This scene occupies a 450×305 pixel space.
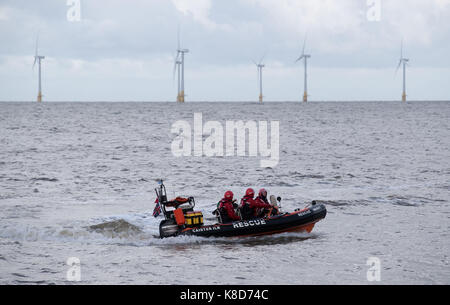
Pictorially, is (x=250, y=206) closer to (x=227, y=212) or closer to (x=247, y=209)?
(x=247, y=209)

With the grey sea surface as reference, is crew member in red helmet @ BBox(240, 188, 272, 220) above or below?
above

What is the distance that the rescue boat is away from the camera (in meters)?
16.6

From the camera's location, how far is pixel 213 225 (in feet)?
54.7

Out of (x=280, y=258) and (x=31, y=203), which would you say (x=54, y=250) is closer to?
(x=280, y=258)

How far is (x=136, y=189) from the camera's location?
27.7 meters

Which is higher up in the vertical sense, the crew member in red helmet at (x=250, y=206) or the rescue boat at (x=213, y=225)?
the crew member in red helmet at (x=250, y=206)

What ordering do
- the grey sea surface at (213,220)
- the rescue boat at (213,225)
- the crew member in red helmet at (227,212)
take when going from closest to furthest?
the grey sea surface at (213,220) < the rescue boat at (213,225) < the crew member in red helmet at (227,212)

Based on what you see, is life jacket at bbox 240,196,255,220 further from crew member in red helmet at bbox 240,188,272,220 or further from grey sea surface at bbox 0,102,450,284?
grey sea surface at bbox 0,102,450,284

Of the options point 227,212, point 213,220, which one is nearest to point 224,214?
point 227,212

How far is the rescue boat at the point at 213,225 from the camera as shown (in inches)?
653

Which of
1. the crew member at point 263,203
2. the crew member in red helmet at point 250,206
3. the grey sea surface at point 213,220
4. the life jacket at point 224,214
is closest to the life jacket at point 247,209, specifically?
the crew member in red helmet at point 250,206

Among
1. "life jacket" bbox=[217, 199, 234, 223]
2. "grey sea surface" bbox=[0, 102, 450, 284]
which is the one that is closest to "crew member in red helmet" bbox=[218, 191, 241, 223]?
"life jacket" bbox=[217, 199, 234, 223]

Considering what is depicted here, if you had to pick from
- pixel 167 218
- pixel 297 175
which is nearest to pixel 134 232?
pixel 167 218

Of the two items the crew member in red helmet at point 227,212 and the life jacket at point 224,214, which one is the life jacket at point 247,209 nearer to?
the crew member in red helmet at point 227,212
